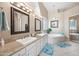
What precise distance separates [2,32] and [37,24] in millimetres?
1307

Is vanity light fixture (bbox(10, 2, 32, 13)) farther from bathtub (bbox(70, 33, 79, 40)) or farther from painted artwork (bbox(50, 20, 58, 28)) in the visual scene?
bathtub (bbox(70, 33, 79, 40))

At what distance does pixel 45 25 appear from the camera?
2.70m

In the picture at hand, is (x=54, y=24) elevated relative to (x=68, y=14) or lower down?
lower down

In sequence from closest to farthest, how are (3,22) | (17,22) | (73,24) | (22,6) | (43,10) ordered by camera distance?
(3,22) → (17,22) → (22,6) → (43,10) → (73,24)

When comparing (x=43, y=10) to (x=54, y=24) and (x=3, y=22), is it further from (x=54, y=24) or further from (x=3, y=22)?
(x=3, y=22)

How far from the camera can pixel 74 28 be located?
303 cm

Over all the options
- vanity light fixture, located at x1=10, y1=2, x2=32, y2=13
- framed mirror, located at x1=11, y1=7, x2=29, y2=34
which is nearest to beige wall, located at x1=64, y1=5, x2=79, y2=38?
vanity light fixture, located at x1=10, y1=2, x2=32, y2=13

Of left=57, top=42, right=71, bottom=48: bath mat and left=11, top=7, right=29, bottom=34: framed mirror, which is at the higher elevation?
left=11, top=7, right=29, bottom=34: framed mirror

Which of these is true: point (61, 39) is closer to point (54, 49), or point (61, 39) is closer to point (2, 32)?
point (54, 49)

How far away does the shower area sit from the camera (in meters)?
2.87

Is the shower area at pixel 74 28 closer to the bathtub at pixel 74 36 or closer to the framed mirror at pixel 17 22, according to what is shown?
the bathtub at pixel 74 36

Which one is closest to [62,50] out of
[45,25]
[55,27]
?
[55,27]

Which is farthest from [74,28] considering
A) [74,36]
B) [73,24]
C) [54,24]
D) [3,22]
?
[3,22]

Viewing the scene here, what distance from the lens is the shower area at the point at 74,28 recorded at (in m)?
2.87
